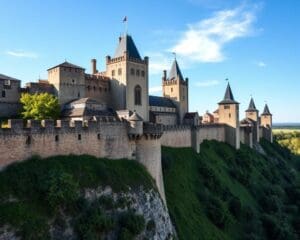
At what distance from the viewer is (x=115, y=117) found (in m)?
40.2

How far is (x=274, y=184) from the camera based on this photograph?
66.7 meters

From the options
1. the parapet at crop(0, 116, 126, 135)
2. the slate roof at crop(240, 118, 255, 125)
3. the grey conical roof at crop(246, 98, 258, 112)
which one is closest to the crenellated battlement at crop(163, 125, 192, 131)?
the parapet at crop(0, 116, 126, 135)

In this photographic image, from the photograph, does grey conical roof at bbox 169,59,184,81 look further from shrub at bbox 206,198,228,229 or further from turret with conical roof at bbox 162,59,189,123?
shrub at bbox 206,198,228,229

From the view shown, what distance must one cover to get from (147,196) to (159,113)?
3319 centimetres

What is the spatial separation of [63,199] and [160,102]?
4471 centimetres

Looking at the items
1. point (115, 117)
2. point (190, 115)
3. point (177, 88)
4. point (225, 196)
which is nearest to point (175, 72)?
point (177, 88)

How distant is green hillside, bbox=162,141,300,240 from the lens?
3978 cm

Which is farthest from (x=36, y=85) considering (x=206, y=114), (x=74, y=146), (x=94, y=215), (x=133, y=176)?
(x=206, y=114)

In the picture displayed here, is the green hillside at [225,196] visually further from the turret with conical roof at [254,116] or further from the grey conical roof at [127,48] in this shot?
the turret with conical roof at [254,116]

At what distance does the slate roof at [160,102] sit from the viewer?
6519 centimetres

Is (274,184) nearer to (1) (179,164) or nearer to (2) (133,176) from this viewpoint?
(1) (179,164)

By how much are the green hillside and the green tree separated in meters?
16.1

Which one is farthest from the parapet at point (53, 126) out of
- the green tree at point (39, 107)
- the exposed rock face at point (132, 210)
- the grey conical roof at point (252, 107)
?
the grey conical roof at point (252, 107)

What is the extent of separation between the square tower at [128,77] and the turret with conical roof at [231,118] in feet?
82.9
